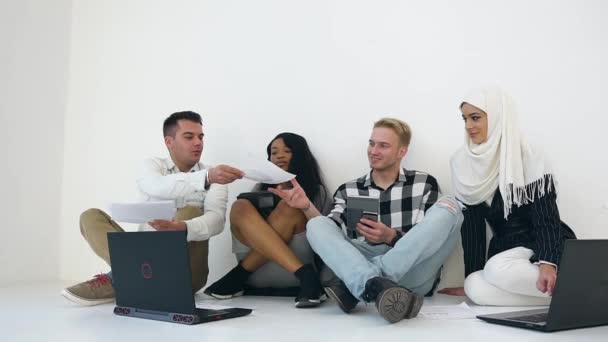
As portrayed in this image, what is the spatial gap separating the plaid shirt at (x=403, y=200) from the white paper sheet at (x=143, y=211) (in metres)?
0.81

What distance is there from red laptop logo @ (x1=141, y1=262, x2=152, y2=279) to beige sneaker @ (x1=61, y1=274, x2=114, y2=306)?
59 centimetres

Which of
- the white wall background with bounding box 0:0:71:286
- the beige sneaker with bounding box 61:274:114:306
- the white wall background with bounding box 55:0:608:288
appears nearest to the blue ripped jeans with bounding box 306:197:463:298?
the white wall background with bounding box 55:0:608:288

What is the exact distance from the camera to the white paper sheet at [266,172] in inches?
103

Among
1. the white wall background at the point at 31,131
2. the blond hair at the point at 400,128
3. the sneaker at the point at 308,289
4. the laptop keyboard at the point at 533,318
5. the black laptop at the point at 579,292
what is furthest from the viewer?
the white wall background at the point at 31,131

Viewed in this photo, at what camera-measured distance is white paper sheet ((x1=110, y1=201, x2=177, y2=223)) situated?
2.52 meters

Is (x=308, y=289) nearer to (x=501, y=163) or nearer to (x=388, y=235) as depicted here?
(x=388, y=235)

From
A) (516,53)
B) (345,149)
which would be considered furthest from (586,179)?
(345,149)

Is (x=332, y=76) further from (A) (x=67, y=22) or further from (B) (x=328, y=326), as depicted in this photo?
(A) (x=67, y=22)

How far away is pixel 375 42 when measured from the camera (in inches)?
138

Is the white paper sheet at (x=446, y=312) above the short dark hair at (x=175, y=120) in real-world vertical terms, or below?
below

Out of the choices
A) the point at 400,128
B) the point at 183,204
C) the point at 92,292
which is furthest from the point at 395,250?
the point at 92,292

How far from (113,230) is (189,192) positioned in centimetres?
44

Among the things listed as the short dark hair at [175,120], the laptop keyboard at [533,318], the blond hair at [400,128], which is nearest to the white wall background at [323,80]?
the blond hair at [400,128]

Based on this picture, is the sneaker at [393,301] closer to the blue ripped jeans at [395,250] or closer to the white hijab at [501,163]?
the blue ripped jeans at [395,250]
